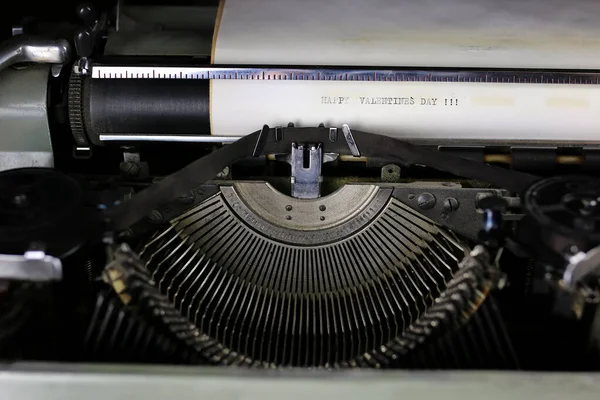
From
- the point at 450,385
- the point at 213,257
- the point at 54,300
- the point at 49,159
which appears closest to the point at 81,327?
the point at 54,300

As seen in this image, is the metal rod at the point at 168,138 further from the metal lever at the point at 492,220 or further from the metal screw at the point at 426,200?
the metal lever at the point at 492,220

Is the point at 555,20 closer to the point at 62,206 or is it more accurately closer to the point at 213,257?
the point at 213,257

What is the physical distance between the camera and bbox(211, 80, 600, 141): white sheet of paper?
224cm

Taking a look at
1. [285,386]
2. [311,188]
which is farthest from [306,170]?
[285,386]

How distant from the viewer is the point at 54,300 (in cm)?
199

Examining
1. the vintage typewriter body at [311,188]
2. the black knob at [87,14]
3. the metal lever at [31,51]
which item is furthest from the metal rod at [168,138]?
the black knob at [87,14]

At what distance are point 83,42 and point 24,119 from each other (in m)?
0.31

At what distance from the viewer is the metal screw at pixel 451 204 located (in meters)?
2.28

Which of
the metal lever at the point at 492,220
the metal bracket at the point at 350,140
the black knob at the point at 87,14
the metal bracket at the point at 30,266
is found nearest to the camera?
the metal bracket at the point at 30,266

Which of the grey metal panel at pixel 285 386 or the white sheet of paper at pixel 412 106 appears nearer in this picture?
the grey metal panel at pixel 285 386

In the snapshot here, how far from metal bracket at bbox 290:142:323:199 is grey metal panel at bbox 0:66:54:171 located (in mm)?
797

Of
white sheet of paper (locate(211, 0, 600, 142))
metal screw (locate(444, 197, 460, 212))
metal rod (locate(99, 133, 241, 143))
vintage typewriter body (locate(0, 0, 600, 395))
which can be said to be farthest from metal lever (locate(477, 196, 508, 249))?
metal rod (locate(99, 133, 241, 143))

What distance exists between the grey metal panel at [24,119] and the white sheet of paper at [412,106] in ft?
1.82

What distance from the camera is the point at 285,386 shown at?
→ 168 cm
